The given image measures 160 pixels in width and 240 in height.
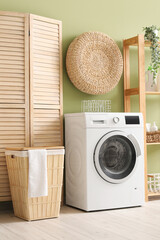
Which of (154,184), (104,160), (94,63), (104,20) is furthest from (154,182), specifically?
(104,20)

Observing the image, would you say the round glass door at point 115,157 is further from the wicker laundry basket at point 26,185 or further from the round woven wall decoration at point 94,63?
the round woven wall decoration at point 94,63

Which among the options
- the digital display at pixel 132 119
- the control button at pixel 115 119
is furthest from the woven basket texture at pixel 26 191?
the digital display at pixel 132 119

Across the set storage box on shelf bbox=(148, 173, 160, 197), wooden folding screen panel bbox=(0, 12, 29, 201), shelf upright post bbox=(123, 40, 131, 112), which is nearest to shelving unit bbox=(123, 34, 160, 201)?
shelf upright post bbox=(123, 40, 131, 112)

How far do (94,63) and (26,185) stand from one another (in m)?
1.56

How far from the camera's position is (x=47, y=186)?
10.9 feet

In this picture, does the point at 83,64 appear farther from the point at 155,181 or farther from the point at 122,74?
the point at 155,181

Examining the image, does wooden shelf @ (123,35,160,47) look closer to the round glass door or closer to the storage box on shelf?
the round glass door

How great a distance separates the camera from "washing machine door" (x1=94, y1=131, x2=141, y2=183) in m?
3.59

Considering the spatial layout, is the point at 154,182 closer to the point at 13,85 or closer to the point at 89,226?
the point at 89,226

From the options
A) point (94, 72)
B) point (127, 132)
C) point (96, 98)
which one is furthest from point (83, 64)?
point (127, 132)

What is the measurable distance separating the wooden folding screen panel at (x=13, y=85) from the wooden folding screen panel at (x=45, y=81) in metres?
0.07

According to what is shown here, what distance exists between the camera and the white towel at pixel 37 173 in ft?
10.4

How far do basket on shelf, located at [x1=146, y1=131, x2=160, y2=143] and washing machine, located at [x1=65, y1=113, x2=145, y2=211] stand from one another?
0.33 metres

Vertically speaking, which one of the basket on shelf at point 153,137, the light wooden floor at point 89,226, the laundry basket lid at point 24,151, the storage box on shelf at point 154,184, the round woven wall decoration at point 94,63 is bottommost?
Result: the light wooden floor at point 89,226
